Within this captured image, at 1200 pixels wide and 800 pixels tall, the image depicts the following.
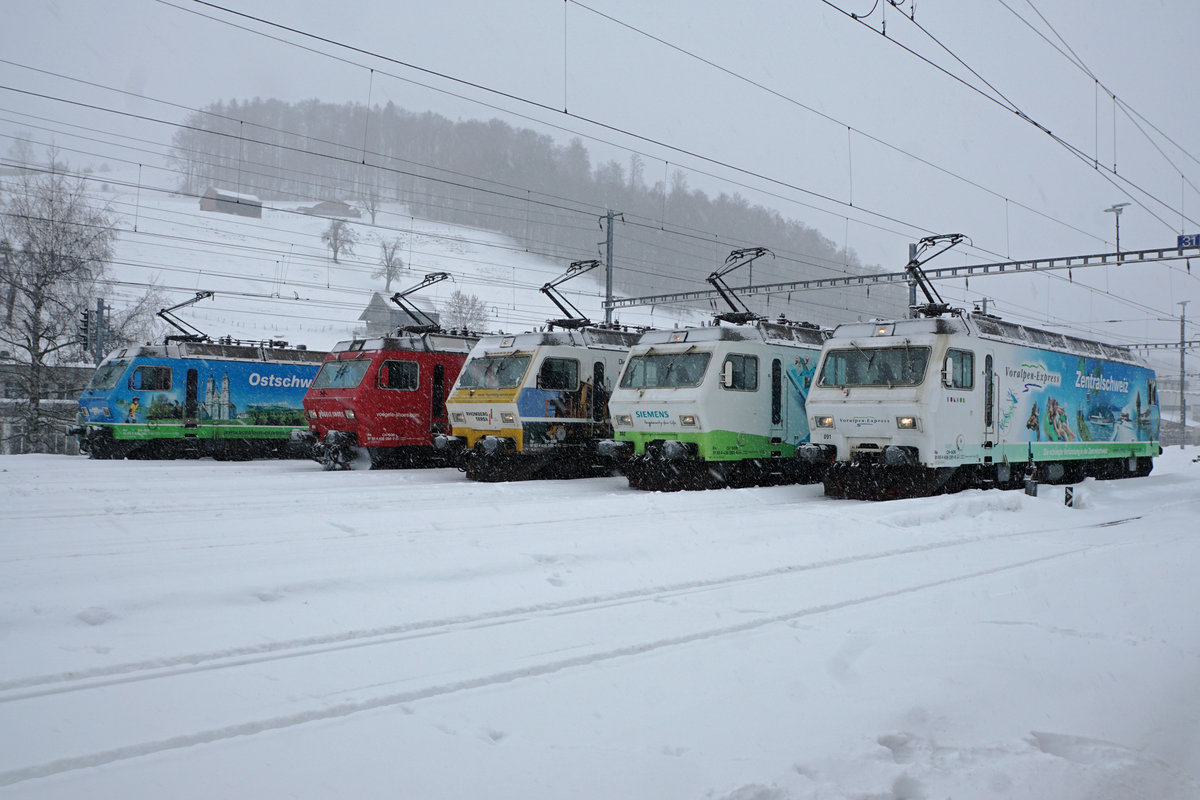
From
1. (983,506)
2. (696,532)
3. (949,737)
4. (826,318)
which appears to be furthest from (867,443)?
(826,318)

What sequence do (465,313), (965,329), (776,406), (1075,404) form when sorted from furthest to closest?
(465,313)
(1075,404)
(776,406)
(965,329)

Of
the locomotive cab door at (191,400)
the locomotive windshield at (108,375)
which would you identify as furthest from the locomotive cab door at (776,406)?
the locomotive windshield at (108,375)

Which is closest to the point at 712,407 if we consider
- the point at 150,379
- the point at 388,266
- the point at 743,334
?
the point at 743,334

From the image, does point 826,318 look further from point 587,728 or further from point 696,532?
point 587,728

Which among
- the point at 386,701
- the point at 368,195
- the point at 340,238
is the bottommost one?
the point at 386,701

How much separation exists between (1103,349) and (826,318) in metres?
59.9

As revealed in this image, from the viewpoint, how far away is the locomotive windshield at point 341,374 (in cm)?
1920

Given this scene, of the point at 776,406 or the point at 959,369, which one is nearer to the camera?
the point at 959,369

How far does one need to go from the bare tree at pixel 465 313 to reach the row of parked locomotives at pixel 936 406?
1774 inches

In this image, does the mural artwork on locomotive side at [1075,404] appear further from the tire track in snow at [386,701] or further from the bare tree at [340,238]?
the bare tree at [340,238]

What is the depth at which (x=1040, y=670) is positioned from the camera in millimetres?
4949

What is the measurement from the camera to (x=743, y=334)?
1576cm

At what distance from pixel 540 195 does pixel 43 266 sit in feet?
151

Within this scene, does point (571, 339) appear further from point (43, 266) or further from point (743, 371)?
point (43, 266)
